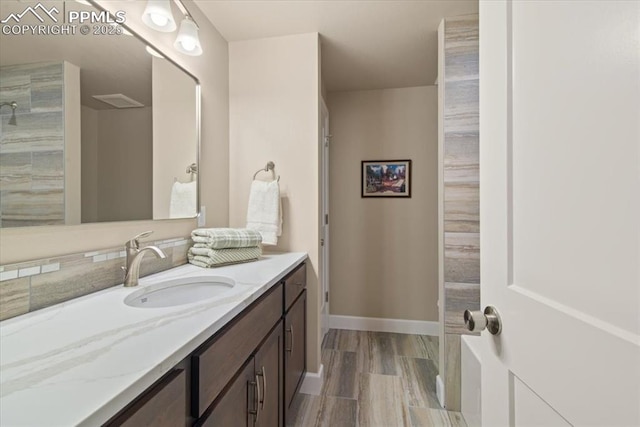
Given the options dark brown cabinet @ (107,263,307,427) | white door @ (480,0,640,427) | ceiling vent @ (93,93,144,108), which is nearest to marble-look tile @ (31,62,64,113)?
ceiling vent @ (93,93,144,108)

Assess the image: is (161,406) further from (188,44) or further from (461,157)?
(461,157)

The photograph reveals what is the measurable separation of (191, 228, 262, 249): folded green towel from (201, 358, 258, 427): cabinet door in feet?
2.02

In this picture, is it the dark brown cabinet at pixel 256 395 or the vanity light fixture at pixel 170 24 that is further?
the vanity light fixture at pixel 170 24

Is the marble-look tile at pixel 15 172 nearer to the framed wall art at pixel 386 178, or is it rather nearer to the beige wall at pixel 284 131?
the beige wall at pixel 284 131

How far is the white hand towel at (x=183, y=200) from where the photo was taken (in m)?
1.48

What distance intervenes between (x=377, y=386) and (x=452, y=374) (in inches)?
20.1

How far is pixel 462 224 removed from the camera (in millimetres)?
1787

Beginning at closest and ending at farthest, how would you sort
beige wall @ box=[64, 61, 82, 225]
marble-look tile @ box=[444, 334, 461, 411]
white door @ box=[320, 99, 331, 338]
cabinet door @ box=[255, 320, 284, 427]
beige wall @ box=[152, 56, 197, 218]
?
beige wall @ box=[64, 61, 82, 225]
cabinet door @ box=[255, 320, 284, 427]
beige wall @ box=[152, 56, 197, 218]
marble-look tile @ box=[444, 334, 461, 411]
white door @ box=[320, 99, 331, 338]

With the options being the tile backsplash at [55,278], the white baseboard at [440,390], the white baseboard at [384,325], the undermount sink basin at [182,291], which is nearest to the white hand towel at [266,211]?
the undermount sink basin at [182,291]

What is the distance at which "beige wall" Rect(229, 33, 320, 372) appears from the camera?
6.29 ft

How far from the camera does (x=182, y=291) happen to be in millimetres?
1216

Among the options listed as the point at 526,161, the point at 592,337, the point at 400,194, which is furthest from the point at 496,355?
the point at 400,194

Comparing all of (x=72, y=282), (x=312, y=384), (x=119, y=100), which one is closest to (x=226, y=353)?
(x=72, y=282)

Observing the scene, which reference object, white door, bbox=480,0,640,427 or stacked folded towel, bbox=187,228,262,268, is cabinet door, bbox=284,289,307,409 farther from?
white door, bbox=480,0,640,427
